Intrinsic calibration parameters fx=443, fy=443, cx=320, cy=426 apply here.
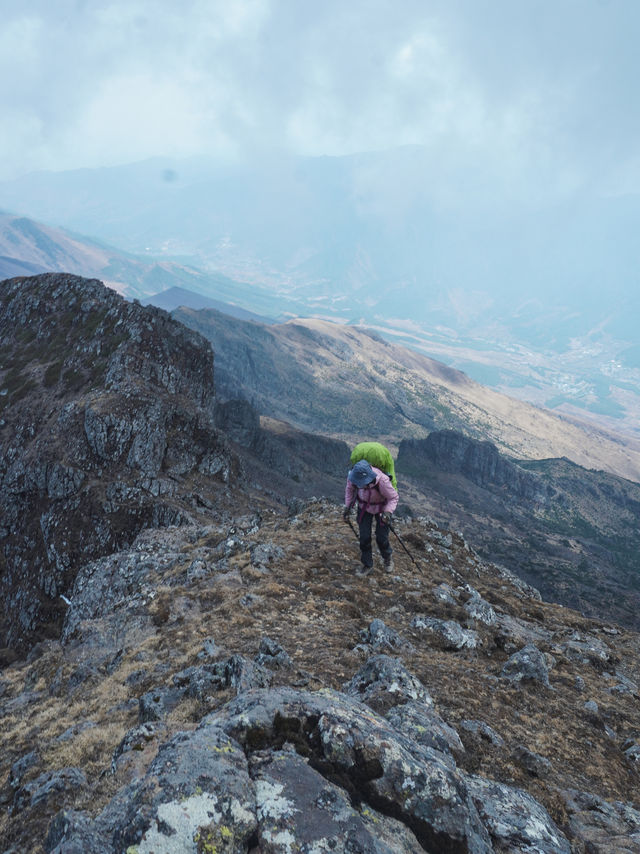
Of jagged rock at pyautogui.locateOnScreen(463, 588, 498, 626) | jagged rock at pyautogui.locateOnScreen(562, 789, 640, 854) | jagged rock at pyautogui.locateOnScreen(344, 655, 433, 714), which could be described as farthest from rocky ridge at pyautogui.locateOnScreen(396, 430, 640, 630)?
jagged rock at pyautogui.locateOnScreen(344, 655, 433, 714)

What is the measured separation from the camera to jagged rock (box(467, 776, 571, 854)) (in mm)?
5991

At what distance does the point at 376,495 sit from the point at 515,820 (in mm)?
9969

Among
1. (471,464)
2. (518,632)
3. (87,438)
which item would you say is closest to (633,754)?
(518,632)

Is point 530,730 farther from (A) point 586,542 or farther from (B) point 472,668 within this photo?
(A) point 586,542

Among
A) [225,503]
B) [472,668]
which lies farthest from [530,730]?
[225,503]

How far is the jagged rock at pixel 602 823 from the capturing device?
21.8 feet

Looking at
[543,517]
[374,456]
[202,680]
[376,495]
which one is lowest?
[543,517]

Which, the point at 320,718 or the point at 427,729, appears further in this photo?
the point at 427,729

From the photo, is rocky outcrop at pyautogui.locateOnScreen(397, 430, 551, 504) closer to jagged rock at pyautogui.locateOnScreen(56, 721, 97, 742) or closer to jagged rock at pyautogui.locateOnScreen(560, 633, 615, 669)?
jagged rock at pyautogui.locateOnScreen(560, 633, 615, 669)

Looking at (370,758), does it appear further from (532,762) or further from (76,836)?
(532,762)

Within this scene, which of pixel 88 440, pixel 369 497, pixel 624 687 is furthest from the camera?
pixel 88 440

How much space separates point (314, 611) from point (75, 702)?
7.34 m

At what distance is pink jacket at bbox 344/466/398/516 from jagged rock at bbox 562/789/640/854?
871 centimetres

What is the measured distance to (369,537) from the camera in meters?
17.5
